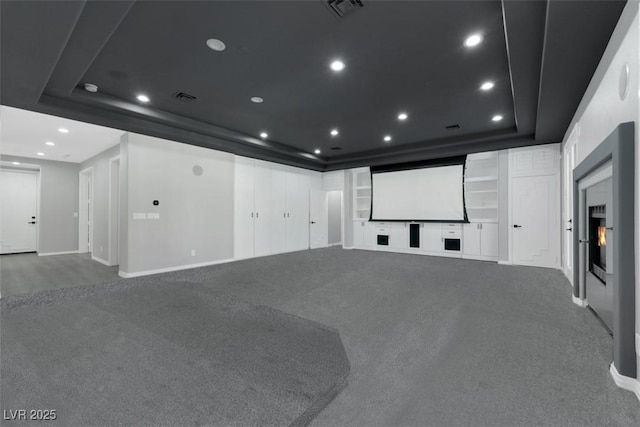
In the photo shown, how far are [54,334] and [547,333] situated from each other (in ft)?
15.0

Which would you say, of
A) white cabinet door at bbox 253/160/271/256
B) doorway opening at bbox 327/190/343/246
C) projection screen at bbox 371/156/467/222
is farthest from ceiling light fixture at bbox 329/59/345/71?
doorway opening at bbox 327/190/343/246

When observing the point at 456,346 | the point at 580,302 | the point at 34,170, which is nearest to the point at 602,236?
the point at 580,302

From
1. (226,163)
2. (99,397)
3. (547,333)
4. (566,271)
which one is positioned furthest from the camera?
(226,163)

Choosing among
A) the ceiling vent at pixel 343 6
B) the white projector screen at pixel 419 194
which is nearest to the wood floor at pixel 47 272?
the ceiling vent at pixel 343 6

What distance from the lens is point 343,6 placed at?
6.89ft

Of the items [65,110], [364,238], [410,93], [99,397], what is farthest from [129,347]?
[364,238]

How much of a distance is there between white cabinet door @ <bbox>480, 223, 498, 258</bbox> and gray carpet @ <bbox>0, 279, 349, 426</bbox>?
18.1ft

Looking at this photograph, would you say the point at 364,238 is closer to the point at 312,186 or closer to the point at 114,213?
the point at 312,186

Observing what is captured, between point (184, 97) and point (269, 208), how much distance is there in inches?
153

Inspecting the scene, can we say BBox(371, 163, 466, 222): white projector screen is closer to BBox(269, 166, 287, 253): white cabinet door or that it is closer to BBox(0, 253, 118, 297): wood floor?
BBox(269, 166, 287, 253): white cabinet door

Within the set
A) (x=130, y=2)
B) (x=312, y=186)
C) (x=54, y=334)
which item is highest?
(x=130, y=2)

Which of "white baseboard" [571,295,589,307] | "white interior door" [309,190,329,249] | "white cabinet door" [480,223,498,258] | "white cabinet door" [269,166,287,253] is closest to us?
"white baseboard" [571,295,589,307]

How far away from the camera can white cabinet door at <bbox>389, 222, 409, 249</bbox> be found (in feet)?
25.1

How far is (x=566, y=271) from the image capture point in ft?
15.1
